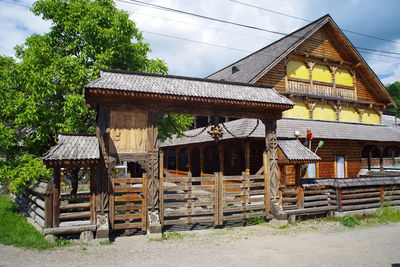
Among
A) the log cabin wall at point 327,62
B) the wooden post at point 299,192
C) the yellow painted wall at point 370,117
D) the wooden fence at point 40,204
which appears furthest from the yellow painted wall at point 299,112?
the wooden fence at point 40,204

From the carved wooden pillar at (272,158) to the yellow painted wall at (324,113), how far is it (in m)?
10.8

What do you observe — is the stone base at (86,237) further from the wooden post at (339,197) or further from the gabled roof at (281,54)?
the gabled roof at (281,54)

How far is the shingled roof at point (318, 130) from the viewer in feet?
53.0

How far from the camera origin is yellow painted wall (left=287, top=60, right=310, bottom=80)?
20.0 metres

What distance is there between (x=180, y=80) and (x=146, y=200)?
444cm

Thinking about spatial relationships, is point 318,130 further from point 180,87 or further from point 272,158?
point 180,87

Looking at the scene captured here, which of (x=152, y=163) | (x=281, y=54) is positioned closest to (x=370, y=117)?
(x=281, y=54)

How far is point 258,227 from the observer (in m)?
10.7

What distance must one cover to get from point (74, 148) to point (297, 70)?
16385mm

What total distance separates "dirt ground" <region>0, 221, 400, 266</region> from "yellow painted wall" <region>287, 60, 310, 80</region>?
12.4 metres

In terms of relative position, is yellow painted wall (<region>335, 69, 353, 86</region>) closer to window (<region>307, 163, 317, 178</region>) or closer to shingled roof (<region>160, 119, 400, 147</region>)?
shingled roof (<region>160, 119, 400, 147</region>)

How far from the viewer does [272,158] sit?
11297 mm

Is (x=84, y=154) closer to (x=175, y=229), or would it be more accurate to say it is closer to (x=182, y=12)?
(x=175, y=229)

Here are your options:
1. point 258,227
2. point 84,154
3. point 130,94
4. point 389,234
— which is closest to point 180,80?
point 130,94
